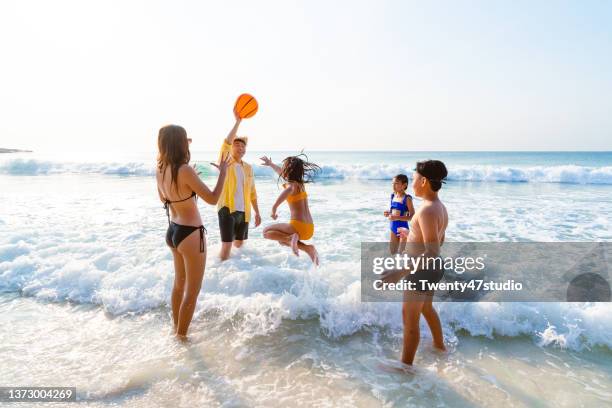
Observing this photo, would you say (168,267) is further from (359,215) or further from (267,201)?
(267,201)

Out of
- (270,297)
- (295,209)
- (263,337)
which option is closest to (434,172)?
(295,209)

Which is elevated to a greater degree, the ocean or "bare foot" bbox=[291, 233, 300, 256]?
"bare foot" bbox=[291, 233, 300, 256]

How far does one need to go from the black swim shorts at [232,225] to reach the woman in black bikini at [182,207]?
1938 mm

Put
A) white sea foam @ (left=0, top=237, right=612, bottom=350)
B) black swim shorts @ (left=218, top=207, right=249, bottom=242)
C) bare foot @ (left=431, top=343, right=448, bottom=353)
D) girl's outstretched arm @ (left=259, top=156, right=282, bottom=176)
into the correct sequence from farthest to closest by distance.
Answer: black swim shorts @ (left=218, top=207, right=249, bottom=242) < girl's outstretched arm @ (left=259, top=156, right=282, bottom=176) < white sea foam @ (left=0, top=237, right=612, bottom=350) < bare foot @ (left=431, top=343, right=448, bottom=353)

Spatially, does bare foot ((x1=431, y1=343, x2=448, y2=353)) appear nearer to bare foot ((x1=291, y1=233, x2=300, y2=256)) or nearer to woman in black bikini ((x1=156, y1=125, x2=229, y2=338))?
bare foot ((x1=291, y1=233, x2=300, y2=256))

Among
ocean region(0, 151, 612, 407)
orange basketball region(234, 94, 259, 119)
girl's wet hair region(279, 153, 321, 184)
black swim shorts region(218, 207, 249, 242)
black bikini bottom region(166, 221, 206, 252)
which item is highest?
orange basketball region(234, 94, 259, 119)

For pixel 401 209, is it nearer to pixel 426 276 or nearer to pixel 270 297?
pixel 270 297

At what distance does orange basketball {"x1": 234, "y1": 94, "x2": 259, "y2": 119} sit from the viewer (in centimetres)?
525

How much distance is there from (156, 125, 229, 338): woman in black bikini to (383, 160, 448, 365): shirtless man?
1.89m

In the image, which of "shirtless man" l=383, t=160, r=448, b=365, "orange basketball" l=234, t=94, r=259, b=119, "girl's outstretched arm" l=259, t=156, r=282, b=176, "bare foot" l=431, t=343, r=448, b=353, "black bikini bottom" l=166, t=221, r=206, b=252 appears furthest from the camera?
"orange basketball" l=234, t=94, r=259, b=119

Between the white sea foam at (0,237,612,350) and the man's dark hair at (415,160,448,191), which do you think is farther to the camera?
the white sea foam at (0,237,612,350)

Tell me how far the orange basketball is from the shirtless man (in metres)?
2.84

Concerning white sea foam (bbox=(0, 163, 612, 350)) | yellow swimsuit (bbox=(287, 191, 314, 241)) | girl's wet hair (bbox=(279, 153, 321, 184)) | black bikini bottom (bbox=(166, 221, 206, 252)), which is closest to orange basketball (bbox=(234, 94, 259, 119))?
girl's wet hair (bbox=(279, 153, 321, 184))

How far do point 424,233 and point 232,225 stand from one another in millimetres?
3826
